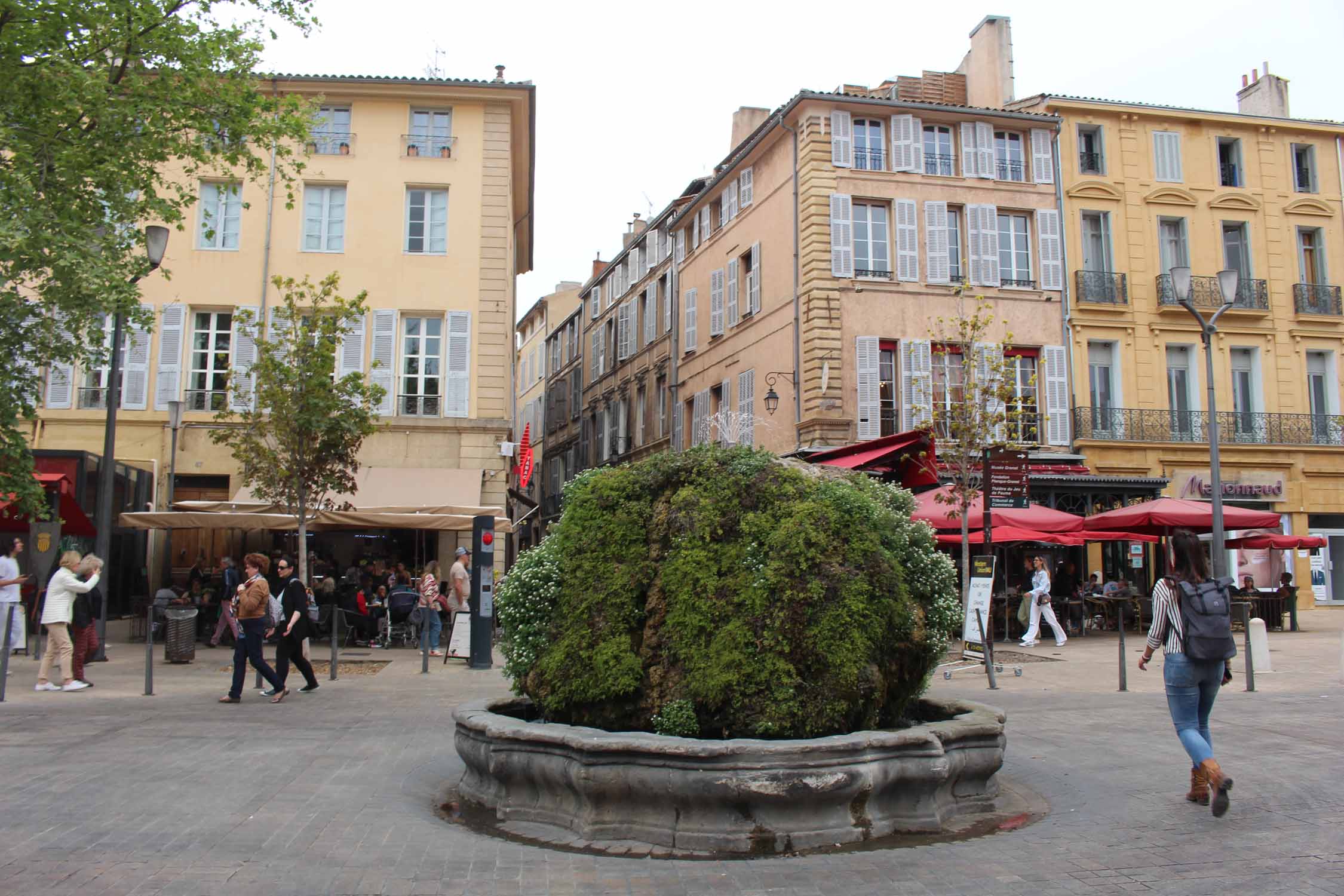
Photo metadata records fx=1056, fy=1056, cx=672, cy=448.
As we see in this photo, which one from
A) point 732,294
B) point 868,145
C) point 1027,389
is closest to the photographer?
point 868,145

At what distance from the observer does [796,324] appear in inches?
1016

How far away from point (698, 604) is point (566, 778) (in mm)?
1189

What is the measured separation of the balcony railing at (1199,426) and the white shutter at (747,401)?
814 centimetres

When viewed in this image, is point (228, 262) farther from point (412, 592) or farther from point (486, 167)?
point (412, 592)

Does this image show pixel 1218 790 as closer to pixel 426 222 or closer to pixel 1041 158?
pixel 426 222

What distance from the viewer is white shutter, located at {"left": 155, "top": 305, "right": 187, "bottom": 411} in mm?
22328

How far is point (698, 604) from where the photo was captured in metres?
5.99

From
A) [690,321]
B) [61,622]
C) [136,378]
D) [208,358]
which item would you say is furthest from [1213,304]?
[61,622]

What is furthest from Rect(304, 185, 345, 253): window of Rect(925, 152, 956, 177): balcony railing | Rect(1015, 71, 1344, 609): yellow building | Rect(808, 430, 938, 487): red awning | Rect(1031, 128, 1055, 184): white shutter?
Rect(1015, 71, 1344, 609): yellow building

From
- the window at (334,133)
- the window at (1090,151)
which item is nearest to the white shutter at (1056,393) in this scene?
the window at (1090,151)

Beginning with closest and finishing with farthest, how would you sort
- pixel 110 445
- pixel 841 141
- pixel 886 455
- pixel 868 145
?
pixel 886 455 < pixel 110 445 < pixel 841 141 < pixel 868 145

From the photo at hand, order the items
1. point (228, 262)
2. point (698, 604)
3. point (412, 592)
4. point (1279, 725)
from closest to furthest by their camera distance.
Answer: point (698, 604)
point (1279, 725)
point (412, 592)
point (228, 262)

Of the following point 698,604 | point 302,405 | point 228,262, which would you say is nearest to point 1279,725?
point 698,604

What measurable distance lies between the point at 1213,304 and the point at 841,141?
11212 mm
